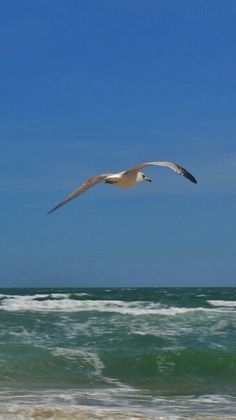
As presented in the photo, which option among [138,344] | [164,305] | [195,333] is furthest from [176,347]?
[164,305]

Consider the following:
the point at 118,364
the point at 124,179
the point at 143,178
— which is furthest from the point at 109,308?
the point at 124,179

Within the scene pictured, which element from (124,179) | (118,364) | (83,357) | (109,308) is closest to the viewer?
(124,179)

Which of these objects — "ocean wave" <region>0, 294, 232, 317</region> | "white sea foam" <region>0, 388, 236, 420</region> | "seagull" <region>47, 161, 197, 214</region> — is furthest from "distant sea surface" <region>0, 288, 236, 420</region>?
"seagull" <region>47, 161, 197, 214</region>

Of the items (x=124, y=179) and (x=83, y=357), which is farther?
(x=83, y=357)

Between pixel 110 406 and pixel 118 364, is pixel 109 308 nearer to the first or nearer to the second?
pixel 118 364

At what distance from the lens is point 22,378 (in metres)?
11.4

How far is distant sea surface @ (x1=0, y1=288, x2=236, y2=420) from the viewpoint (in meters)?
8.77

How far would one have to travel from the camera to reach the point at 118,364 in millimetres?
12812

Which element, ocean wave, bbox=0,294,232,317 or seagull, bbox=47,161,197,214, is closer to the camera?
seagull, bbox=47,161,197,214

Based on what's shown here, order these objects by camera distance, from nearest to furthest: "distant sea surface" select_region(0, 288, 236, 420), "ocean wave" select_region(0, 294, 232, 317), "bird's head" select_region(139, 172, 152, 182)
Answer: "distant sea surface" select_region(0, 288, 236, 420), "bird's head" select_region(139, 172, 152, 182), "ocean wave" select_region(0, 294, 232, 317)

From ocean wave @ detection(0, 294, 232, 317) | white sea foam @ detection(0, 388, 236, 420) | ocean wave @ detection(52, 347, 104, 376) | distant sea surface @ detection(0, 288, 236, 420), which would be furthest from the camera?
ocean wave @ detection(0, 294, 232, 317)

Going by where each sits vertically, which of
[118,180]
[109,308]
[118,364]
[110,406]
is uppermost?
[118,180]

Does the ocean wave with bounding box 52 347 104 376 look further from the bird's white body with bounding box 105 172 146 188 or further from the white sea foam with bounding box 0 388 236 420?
the bird's white body with bounding box 105 172 146 188

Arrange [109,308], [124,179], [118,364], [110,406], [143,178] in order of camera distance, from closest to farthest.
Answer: [110,406]
[124,179]
[143,178]
[118,364]
[109,308]
